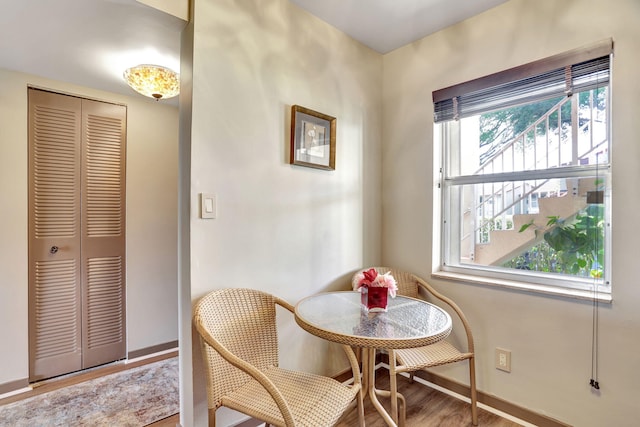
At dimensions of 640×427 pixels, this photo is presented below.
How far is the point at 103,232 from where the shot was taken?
8.13 feet

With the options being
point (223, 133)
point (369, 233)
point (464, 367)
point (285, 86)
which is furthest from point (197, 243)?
point (464, 367)

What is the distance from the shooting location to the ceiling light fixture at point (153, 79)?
1.92 m

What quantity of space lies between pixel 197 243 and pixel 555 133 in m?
2.04

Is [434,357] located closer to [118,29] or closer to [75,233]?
[118,29]

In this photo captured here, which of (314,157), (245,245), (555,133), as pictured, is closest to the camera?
(245,245)

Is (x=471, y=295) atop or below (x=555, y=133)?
Result: below

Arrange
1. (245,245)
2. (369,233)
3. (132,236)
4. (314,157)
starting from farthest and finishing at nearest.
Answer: (132,236)
(369,233)
(314,157)
(245,245)

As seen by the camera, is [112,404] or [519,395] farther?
[112,404]

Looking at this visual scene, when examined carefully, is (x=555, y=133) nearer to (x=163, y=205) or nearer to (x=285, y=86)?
(x=285, y=86)

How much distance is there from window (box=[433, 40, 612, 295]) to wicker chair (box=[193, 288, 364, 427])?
1.23 metres

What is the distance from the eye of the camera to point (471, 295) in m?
1.96

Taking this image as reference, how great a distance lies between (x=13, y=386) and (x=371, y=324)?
2506mm

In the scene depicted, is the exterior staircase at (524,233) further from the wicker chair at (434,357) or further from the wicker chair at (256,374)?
the wicker chair at (256,374)

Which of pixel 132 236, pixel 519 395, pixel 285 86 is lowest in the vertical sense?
pixel 519 395
